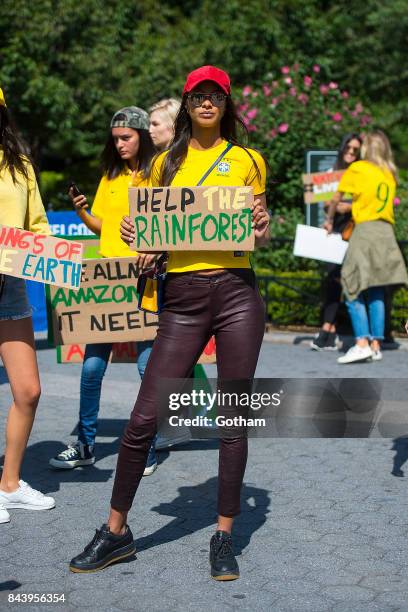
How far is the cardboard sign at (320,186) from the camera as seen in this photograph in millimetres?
10656

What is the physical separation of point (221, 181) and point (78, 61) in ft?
53.4

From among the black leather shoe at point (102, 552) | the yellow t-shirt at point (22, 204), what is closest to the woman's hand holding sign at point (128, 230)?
the yellow t-shirt at point (22, 204)

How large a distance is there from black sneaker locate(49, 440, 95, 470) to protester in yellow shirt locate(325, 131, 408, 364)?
157 inches

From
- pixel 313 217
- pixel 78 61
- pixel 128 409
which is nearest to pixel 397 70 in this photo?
pixel 78 61

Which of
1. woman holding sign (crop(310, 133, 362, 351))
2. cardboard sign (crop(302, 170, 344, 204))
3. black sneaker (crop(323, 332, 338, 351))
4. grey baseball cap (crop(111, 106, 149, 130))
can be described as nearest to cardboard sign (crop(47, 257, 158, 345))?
grey baseball cap (crop(111, 106, 149, 130))

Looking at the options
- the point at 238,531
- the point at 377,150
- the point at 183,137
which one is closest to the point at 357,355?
the point at 377,150

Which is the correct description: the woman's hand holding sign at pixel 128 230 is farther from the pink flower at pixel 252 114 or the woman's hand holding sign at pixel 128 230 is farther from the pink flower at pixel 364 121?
the pink flower at pixel 364 121

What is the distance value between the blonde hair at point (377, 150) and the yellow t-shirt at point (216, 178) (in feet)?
17.4

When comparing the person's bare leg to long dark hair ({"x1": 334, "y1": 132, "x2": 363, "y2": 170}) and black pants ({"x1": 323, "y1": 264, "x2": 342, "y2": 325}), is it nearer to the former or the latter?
black pants ({"x1": 323, "y1": 264, "x2": 342, "y2": 325})

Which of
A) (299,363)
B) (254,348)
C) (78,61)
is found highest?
(78,61)

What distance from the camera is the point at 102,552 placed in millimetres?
4227

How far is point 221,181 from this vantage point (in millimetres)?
4238

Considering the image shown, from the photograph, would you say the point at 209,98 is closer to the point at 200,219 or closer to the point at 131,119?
the point at 200,219

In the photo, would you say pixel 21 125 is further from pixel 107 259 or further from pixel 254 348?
pixel 254 348
